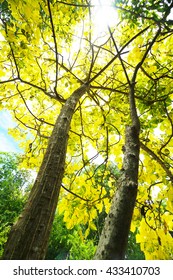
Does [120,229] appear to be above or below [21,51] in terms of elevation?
below

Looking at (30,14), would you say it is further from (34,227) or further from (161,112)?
(161,112)

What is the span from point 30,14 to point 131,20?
92 centimetres

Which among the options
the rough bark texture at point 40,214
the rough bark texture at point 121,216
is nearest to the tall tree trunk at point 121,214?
the rough bark texture at point 121,216

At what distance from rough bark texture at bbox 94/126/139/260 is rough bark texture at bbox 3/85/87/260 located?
280mm

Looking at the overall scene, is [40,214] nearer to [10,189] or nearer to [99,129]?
[99,129]

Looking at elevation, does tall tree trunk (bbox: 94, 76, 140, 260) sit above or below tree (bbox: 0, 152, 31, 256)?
below

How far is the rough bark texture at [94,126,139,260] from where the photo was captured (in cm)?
94

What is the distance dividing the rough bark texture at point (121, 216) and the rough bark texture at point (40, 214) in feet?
0.92

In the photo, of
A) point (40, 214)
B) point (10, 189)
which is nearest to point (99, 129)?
point (40, 214)

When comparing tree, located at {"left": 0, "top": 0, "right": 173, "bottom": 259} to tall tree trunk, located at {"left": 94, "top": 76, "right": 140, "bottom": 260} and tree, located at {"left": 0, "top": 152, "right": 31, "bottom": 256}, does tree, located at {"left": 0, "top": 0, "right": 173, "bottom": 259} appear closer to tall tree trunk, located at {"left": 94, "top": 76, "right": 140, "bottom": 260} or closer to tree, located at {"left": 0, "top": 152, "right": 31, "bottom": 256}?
tall tree trunk, located at {"left": 94, "top": 76, "right": 140, "bottom": 260}

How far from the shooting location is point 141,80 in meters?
2.62

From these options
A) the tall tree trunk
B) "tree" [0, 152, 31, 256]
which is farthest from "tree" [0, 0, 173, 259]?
"tree" [0, 152, 31, 256]

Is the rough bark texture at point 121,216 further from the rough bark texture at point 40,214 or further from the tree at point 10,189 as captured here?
the tree at point 10,189
